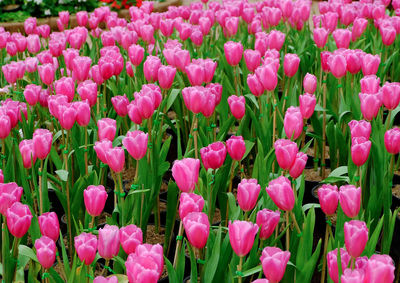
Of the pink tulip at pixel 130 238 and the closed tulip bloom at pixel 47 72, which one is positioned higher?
the closed tulip bloom at pixel 47 72

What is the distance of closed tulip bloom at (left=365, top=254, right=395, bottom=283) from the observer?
3.59 ft

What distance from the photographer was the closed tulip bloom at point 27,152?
1889mm

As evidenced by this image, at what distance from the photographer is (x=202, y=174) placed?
1.98 meters

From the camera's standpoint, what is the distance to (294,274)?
1.65 metres

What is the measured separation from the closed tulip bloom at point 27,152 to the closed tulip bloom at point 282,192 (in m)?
0.80

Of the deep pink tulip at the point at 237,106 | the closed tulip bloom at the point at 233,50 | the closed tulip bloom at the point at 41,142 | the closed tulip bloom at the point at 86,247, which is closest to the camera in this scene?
the closed tulip bloom at the point at 86,247

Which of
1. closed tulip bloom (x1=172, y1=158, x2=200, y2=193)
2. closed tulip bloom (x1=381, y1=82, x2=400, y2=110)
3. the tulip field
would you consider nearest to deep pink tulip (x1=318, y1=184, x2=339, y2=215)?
the tulip field

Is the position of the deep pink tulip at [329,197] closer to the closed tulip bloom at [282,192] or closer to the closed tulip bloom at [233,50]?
the closed tulip bloom at [282,192]

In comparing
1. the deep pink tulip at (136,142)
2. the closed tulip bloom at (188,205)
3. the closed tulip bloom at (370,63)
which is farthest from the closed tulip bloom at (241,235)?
the closed tulip bloom at (370,63)

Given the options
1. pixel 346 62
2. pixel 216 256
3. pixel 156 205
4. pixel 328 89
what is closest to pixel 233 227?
pixel 216 256

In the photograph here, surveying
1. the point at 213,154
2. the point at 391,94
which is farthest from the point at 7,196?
the point at 391,94

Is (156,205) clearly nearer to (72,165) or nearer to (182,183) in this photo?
(72,165)

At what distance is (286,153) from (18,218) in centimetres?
71

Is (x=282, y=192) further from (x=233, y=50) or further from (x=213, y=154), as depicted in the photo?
(x=233, y=50)
